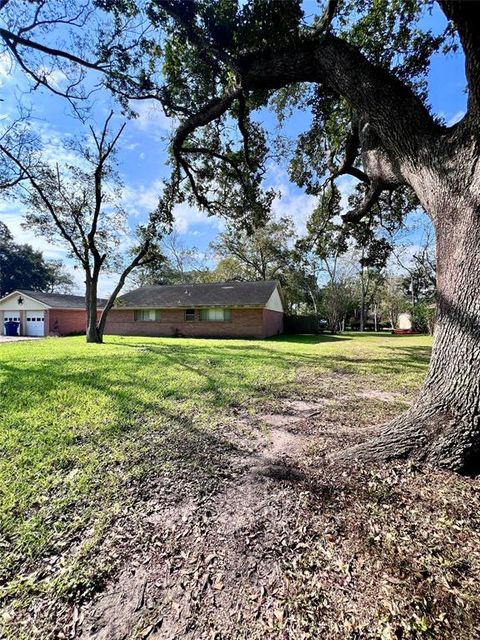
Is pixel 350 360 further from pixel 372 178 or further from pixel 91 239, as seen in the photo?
pixel 91 239

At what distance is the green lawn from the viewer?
1894 mm

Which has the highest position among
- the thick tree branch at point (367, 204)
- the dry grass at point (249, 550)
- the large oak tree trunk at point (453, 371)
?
the thick tree branch at point (367, 204)

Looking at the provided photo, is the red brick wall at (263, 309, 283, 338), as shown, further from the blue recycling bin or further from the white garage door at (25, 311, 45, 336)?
the blue recycling bin

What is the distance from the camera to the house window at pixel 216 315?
20369 mm

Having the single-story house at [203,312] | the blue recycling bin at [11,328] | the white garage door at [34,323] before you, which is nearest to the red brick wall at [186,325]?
the single-story house at [203,312]

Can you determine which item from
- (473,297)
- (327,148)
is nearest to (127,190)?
(327,148)

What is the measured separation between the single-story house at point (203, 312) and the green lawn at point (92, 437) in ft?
39.5

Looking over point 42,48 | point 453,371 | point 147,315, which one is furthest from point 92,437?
point 147,315

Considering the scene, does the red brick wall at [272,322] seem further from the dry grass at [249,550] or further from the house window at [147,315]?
the dry grass at [249,550]

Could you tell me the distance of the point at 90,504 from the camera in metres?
2.32

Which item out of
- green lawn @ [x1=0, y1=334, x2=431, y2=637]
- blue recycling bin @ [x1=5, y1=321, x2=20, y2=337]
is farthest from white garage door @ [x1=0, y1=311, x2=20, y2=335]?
green lawn @ [x1=0, y1=334, x2=431, y2=637]

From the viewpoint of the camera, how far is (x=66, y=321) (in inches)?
966

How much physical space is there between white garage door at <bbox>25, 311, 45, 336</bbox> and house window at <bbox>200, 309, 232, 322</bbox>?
14.1m

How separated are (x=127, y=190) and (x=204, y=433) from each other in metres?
15.4
